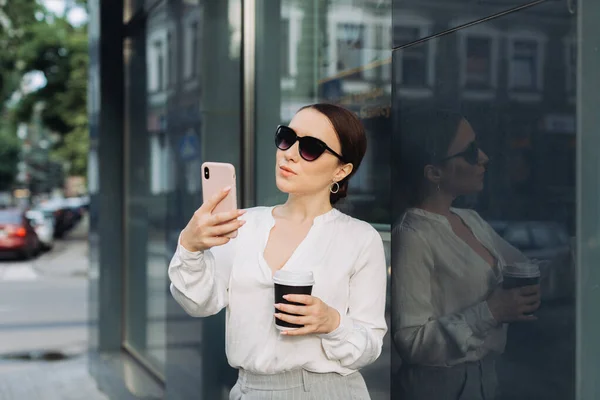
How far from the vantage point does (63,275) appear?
19.7 m

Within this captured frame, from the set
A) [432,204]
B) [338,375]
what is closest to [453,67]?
[432,204]

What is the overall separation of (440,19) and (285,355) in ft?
4.27

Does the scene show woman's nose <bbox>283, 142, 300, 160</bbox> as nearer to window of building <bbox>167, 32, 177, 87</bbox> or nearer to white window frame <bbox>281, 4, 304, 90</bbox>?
white window frame <bbox>281, 4, 304, 90</bbox>

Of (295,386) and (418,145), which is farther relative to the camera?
(418,145)

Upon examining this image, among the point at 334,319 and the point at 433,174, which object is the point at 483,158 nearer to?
the point at 433,174

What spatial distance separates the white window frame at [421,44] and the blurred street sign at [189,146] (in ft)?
8.64

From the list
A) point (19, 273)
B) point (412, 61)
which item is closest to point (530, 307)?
point (412, 61)

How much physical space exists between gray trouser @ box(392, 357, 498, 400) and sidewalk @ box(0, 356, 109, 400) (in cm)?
478

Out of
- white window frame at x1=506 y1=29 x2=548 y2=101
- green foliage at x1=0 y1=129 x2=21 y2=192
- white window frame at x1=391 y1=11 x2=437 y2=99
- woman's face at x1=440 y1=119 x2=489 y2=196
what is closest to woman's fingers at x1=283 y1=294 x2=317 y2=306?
woman's face at x1=440 y1=119 x2=489 y2=196

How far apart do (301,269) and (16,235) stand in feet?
71.9

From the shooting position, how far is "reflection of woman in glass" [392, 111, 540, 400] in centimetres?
278

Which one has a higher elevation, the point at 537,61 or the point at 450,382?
the point at 537,61

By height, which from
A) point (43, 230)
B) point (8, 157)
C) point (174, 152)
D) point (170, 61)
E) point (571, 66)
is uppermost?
point (8, 157)

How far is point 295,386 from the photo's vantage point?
8.72 feet
